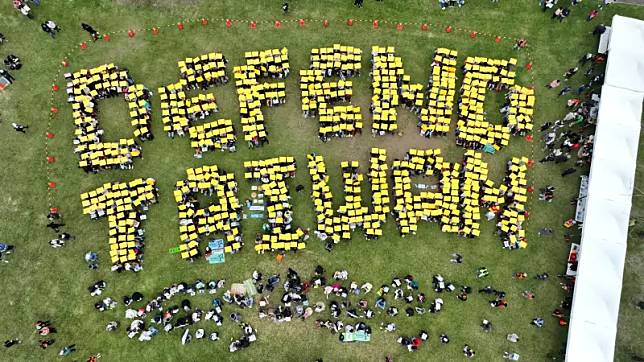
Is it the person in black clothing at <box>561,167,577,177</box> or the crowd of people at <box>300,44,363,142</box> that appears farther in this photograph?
the crowd of people at <box>300,44,363,142</box>

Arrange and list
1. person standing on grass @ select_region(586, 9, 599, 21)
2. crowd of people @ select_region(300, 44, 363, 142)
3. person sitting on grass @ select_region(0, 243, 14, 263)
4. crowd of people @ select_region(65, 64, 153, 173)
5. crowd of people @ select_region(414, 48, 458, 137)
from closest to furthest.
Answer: person sitting on grass @ select_region(0, 243, 14, 263) < crowd of people @ select_region(65, 64, 153, 173) < crowd of people @ select_region(300, 44, 363, 142) < crowd of people @ select_region(414, 48, 458, 137) < person standing on grass @ select_region(586, 9, 599, 21)

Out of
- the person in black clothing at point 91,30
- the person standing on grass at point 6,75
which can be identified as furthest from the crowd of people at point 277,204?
the person standing on grass at point 6,75

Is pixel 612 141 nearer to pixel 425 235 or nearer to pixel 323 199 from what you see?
pixel 425 235

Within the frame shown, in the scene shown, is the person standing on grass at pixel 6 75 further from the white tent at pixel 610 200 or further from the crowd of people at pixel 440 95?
the white tent at pixel 610 200

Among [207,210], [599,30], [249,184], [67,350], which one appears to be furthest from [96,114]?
[599,30]

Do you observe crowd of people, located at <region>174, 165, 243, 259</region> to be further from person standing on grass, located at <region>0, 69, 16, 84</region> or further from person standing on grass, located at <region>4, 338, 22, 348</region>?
person standing on grass, located at <region>0, 69, 16, 84</region>

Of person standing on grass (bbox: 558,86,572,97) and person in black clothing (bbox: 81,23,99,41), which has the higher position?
person in black clothing (bbox: 81,23,99,41)

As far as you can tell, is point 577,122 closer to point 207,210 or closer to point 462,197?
point 462,197

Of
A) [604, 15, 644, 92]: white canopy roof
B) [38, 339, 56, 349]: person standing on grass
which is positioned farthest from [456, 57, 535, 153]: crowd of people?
[38, 339, 56, 349]: person standing on grass
